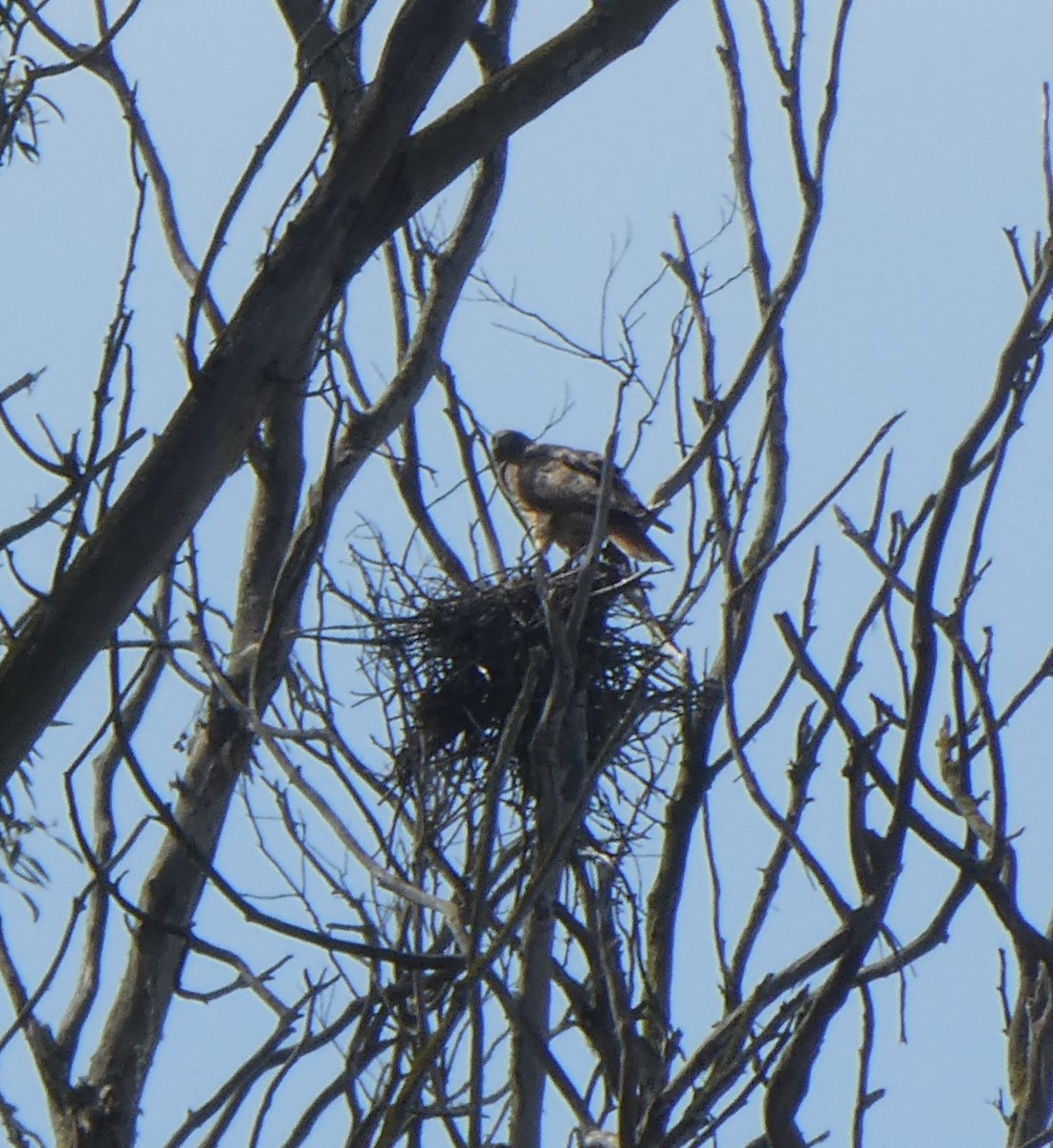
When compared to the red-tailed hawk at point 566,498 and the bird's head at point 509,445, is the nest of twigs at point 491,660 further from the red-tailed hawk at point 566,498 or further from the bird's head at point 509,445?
the bird's head at point 509,445

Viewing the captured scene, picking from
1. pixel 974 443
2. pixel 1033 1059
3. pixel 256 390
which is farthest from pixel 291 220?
pixel 1033 1059

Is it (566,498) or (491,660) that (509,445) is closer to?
(566,498)

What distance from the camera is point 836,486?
11.2ft

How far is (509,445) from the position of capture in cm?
916

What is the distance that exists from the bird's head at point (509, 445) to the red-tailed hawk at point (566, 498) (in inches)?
2.1

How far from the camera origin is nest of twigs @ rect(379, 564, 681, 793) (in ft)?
16.6

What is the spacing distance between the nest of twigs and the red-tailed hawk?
Result: 63.4 inches

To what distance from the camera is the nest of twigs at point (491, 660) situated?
16.6 ft

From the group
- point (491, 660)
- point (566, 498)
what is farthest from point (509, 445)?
point (491, 660)

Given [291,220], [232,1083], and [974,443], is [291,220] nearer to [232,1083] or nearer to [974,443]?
[974,443]

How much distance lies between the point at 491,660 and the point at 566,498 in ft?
8.85

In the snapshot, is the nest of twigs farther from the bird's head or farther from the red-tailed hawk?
the bird's head

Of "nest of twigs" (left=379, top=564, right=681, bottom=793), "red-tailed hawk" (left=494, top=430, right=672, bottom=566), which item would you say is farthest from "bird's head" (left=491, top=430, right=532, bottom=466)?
"nest of twigs" (left=379, top=564, right=681, bottom=793)

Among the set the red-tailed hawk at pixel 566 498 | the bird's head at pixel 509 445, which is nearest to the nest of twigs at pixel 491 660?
the red-tailed hawk at pixel 566 498
